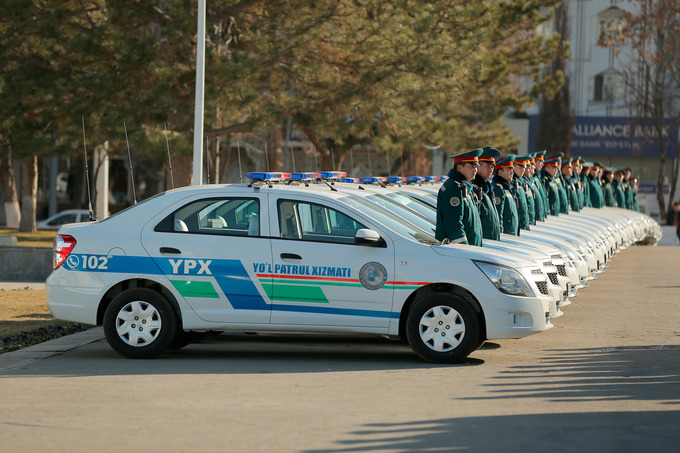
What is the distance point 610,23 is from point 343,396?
50.8 m

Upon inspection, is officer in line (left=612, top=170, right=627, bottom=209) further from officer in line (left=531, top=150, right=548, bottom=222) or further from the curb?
the curb

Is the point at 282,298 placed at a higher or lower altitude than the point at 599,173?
lower

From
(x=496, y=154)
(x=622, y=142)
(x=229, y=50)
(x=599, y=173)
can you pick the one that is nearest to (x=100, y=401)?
(x=496, y=154)

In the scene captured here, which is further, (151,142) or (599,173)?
(599,173)

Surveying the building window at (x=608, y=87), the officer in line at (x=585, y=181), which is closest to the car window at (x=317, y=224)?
the officer in line at (x=585, y=181)

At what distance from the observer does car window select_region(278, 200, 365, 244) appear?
10.3 meters

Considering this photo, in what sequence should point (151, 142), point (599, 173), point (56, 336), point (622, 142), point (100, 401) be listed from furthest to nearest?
point (622, 142), point (599, 173), point (151, 142), point (56, 336), point (100, 401)

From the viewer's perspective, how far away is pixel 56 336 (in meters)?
12.3

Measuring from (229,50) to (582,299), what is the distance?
10.9 meters

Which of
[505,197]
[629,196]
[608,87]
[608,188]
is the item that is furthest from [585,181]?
[608,87]

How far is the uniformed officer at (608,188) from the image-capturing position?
100 feet

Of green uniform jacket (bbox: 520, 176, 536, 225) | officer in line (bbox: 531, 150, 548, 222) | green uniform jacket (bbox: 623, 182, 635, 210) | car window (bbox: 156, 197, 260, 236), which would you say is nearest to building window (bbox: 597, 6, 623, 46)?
green uniform jacket (bbox: 623, 182, 635, 210)

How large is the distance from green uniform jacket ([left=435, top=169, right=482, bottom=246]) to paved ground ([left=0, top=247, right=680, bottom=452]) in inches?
43.6

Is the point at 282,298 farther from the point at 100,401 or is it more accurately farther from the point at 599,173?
the point at 599,173
